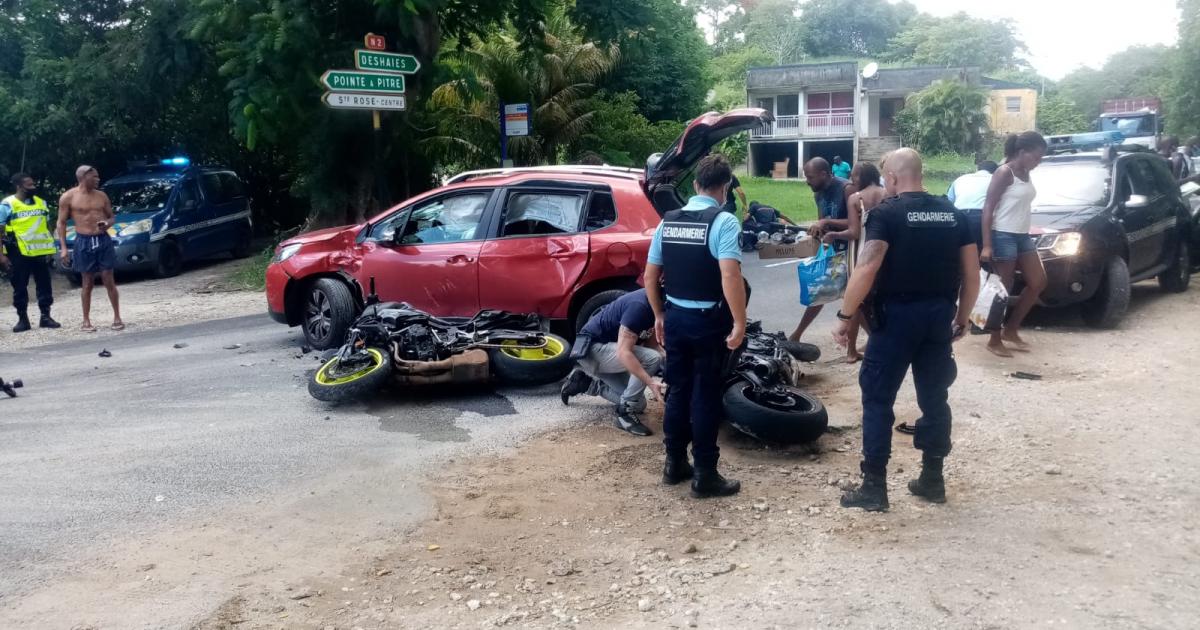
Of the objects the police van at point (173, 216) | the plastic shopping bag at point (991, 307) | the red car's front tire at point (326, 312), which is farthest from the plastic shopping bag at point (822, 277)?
the police van at point (173, 216)

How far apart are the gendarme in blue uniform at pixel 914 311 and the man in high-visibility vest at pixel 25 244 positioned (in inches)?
403

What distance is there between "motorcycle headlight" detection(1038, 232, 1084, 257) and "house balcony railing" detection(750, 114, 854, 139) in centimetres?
3770

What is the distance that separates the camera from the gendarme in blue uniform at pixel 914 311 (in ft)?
15.7

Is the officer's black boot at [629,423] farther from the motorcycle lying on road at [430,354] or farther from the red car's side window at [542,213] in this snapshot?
the red car's side window at [542,213]

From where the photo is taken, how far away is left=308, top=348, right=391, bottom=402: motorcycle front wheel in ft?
23.1

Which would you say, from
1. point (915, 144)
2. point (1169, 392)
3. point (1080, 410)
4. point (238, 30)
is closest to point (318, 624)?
point (1080, 410)

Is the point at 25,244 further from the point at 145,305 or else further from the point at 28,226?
the point at 145,305

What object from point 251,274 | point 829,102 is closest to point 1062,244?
point 251,274

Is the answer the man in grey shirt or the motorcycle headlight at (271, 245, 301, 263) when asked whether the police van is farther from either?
the man in grey shirt

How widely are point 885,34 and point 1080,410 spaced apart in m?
73.6

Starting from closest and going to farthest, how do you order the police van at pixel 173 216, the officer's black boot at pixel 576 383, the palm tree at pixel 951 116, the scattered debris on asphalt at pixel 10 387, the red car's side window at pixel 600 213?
the officer's black boot at pixel 576 383 → the scattered debris on asphalt at pixel 10 387 → the red car's side window at pixel 600 213 → the police van at pixel 173 216 → the palm tree at pixel 951 116

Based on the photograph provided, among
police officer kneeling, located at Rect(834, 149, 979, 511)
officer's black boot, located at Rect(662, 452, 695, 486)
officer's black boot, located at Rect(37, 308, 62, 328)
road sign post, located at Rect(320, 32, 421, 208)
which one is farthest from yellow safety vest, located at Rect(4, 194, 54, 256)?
police officer kneeling, located at Rect(834, 149, 979, 511)

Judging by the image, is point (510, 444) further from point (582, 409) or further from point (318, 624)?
point (318, 624)

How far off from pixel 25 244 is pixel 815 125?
130 ft
